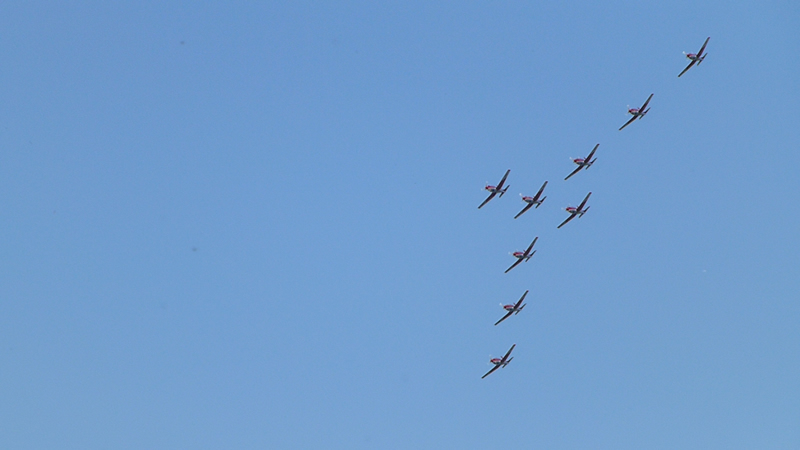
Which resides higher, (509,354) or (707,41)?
(707,41)

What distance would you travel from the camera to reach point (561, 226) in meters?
171

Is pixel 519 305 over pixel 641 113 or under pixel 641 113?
under

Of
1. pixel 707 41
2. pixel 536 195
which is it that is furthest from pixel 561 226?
pixel 707 41

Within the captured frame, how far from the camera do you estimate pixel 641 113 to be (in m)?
171

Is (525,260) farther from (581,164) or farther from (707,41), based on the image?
(707,41)

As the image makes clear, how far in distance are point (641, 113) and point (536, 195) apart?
18159 mm

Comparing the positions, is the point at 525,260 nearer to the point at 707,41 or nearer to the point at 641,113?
the point at 641,113

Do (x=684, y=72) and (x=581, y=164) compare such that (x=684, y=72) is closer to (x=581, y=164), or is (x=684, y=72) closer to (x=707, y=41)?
(x=707, y=41)

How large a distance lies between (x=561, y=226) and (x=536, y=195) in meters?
5.71

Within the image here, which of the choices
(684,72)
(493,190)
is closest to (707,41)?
(684,72)

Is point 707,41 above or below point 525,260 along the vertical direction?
above

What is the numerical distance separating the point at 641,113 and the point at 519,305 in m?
30.8

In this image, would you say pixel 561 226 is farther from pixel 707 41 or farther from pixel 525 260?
pixel 707 41

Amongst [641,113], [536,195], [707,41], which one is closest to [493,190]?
[536,195]
